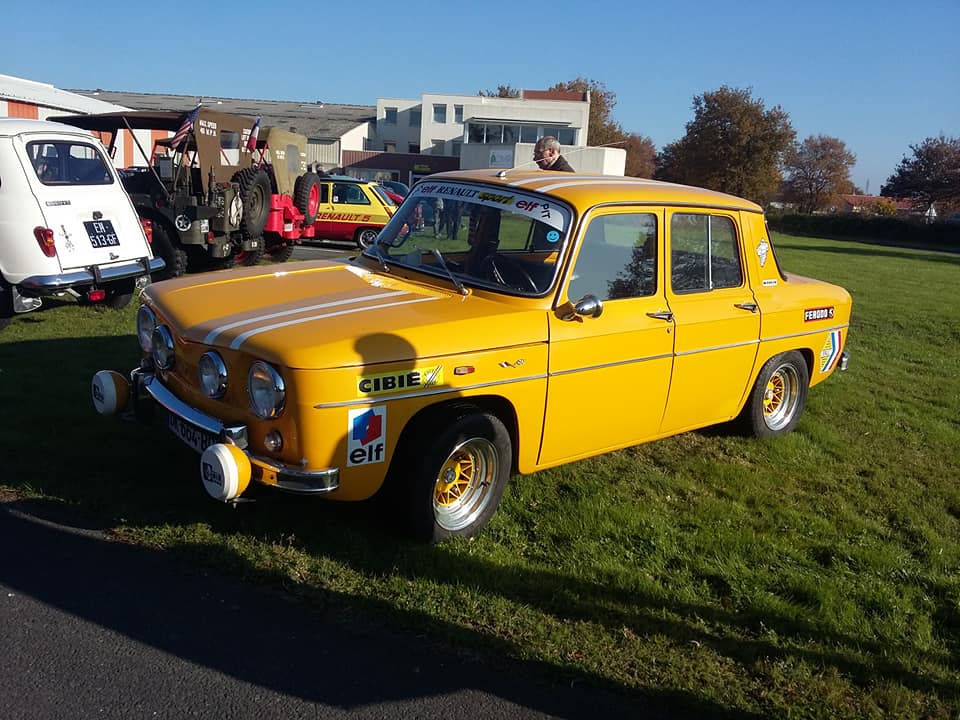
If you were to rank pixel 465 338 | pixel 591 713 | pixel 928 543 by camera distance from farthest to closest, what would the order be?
1. pixel 928 543
2. pixel 465 338
3. pixel 591 713

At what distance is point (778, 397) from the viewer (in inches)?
245

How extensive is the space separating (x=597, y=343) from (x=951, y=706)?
2.26 meters

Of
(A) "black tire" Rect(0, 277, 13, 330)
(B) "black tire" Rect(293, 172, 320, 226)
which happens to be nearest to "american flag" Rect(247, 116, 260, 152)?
(B) "black tire" Rect(293, 172, 320, 226)

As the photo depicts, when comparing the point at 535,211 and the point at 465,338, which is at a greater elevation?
the point at 535,211

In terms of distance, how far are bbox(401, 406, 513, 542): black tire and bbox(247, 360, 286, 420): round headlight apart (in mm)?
683

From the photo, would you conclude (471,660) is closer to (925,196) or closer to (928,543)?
(928,543)

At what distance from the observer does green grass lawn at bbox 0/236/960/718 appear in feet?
10.7

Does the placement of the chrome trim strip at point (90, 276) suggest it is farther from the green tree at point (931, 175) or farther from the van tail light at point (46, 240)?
Result: the green tree at point (931, 175)

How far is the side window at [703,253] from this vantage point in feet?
16.3

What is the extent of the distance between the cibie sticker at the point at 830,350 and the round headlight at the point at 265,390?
450cm

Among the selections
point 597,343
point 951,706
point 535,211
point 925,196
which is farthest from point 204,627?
point 925,196

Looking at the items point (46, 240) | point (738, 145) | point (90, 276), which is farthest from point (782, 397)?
point (738, 145)

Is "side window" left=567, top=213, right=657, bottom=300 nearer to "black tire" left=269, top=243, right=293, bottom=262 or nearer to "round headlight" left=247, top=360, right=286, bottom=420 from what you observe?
"round headlight" left=247, top=360, right=286, bottom=420

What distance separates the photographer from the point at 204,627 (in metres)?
3.29
